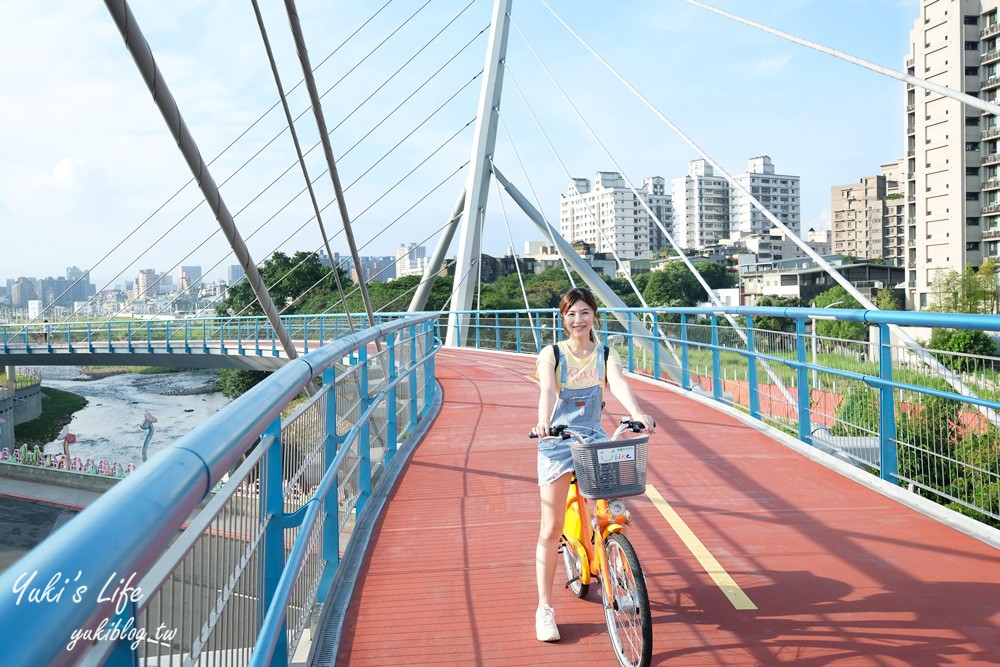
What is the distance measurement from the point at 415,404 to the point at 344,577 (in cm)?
500

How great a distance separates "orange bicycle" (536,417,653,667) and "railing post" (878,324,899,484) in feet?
10.7

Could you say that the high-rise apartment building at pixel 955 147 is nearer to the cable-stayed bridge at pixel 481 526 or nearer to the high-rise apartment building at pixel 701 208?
the cable-stayed bridge at pixel 481 526

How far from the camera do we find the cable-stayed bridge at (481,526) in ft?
4.83

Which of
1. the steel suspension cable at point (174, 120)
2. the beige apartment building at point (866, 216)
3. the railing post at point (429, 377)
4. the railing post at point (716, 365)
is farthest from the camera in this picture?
the beige apartment building at point (866, 216)

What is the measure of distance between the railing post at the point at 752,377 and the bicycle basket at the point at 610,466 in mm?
6004

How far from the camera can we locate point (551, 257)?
11969 cm

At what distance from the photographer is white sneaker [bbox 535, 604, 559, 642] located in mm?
3695

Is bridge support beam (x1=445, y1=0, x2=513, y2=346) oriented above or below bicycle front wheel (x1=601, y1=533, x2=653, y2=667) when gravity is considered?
above

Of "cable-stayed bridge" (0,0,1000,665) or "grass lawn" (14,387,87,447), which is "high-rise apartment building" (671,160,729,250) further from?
"cable-stayed bridge" (0,0,1000,665)

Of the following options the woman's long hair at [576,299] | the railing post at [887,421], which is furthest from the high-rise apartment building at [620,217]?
the woman's long hair at [576,299]

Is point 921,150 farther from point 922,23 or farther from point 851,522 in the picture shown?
point 851,522

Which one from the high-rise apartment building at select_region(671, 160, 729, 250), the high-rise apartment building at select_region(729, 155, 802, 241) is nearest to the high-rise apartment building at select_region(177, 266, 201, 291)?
the high-rise apartment building at select_region(671, 160, 729, 250)

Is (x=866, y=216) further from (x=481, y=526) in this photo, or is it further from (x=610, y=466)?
(x=610, y=466)

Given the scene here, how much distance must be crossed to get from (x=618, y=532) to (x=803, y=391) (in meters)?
4.87
